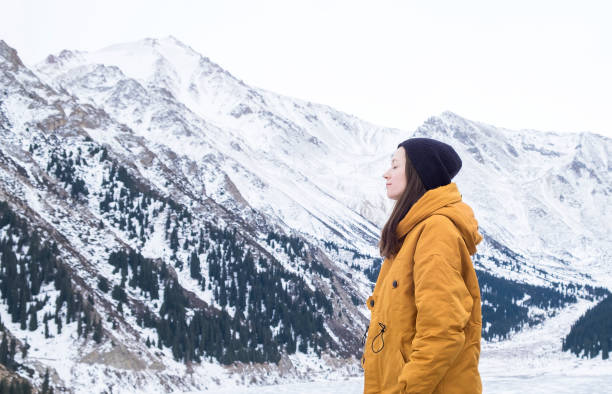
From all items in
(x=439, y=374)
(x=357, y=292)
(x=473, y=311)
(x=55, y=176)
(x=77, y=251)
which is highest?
(x=473, y=311)

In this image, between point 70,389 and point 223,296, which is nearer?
point 70,389

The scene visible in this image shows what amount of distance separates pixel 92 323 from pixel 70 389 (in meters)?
A: 9.91

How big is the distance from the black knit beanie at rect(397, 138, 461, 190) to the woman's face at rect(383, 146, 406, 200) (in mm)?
90

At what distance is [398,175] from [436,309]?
4.69 feet

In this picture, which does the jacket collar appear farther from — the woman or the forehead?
the forehead

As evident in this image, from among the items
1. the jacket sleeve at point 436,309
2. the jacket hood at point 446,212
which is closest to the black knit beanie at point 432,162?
the jacket hood at point 446,212

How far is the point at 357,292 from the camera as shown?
127 m

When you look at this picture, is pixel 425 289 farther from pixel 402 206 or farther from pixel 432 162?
pixel 432 162

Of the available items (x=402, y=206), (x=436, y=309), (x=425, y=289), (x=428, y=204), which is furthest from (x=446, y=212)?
(x=436, y=309)

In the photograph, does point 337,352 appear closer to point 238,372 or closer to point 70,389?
point 238,372

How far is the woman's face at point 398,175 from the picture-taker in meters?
5.58

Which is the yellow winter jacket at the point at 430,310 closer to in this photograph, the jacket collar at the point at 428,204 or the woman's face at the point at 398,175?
the jacket collar at the point at 428,204

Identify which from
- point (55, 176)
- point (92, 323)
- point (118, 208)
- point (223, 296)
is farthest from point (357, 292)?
point (92, 323)

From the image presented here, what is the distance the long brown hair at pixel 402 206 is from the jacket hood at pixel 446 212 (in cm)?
10
